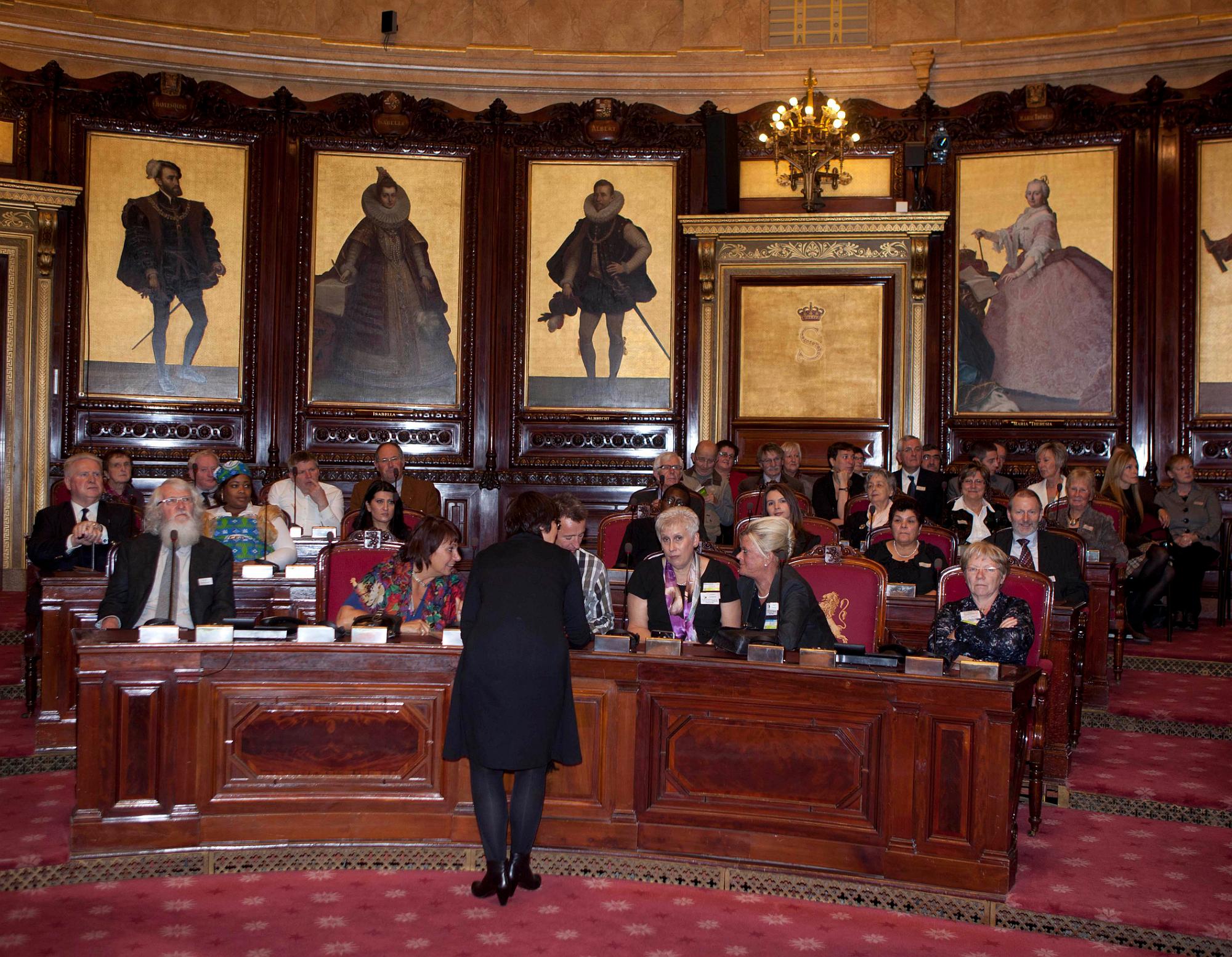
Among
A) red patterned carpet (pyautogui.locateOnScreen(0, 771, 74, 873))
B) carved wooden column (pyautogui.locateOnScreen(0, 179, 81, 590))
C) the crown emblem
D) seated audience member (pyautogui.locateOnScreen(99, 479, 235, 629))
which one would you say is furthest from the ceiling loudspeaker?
red patterned carpet (pyautogui.locateOnScreen(0, 771, 74, 873))

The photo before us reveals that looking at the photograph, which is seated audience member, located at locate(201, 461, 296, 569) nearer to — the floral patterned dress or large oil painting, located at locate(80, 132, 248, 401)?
the floral patterned dress

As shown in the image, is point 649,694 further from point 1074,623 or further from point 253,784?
point 1074,623

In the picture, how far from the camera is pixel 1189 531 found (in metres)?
8.37

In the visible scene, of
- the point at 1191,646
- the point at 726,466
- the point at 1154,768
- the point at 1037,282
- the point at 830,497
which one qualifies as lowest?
the point at 1154,768

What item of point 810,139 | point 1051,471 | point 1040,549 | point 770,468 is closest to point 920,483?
point 1051,471

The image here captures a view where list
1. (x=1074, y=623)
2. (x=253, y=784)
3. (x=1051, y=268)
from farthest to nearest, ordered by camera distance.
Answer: (x=1051, y=268) → (x=1074, y=623) → (x=253, y=784)

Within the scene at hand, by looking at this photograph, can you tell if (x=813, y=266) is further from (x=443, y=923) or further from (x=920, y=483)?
(x=443, y=923)

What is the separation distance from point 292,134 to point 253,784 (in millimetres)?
6999

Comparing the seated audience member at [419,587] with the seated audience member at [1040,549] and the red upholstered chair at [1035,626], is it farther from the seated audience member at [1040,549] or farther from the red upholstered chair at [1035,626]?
the seated audience member at [1040,549]

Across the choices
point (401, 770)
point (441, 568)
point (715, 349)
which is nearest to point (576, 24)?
point (715, 349)

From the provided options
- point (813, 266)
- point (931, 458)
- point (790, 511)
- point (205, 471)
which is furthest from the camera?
point (813, 266)

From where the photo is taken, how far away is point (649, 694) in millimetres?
4254

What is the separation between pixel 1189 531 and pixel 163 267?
802 cm

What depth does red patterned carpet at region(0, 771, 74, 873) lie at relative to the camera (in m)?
4.06
